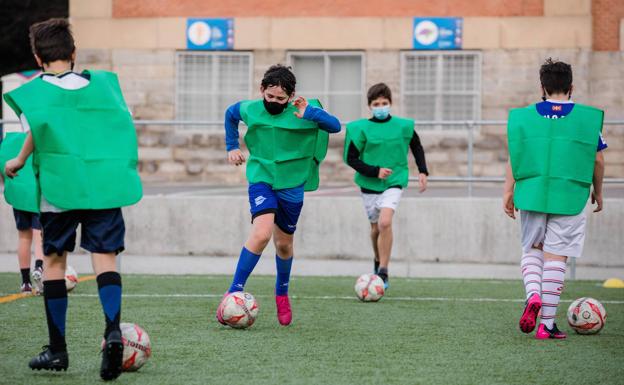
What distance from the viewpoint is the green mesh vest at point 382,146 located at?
36.6 ft

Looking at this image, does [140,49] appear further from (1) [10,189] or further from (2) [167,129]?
(1) [10,189]

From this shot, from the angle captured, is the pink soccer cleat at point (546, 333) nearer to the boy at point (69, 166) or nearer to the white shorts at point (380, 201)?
the boy at point (69, 166)

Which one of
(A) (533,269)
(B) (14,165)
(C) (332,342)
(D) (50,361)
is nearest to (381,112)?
(A) (533,269)

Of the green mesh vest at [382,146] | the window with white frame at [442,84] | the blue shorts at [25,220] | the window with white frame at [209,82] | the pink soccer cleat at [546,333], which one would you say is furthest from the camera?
the window with white frame at [209,82]

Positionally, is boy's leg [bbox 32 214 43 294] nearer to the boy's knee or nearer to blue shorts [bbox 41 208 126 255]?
the boy's knee

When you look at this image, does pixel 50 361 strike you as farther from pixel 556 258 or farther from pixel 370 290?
pixel 370 290

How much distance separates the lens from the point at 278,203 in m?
8.35

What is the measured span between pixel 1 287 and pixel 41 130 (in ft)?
17.2

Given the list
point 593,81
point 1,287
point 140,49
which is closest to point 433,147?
point 593,81

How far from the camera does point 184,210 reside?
14.7 m

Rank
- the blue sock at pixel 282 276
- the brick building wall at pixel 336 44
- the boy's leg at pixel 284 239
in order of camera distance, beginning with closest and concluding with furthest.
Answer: the boy's leg at pixel 284 239
the blue sock at pixel 282 276
the brick building wall at pixel 336 44

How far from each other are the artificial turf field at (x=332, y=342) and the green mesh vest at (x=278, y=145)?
1076 millimetres

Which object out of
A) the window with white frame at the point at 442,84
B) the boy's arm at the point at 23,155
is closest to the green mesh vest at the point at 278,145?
the boy's arm at the point at 23,155

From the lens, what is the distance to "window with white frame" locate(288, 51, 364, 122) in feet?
81.7
